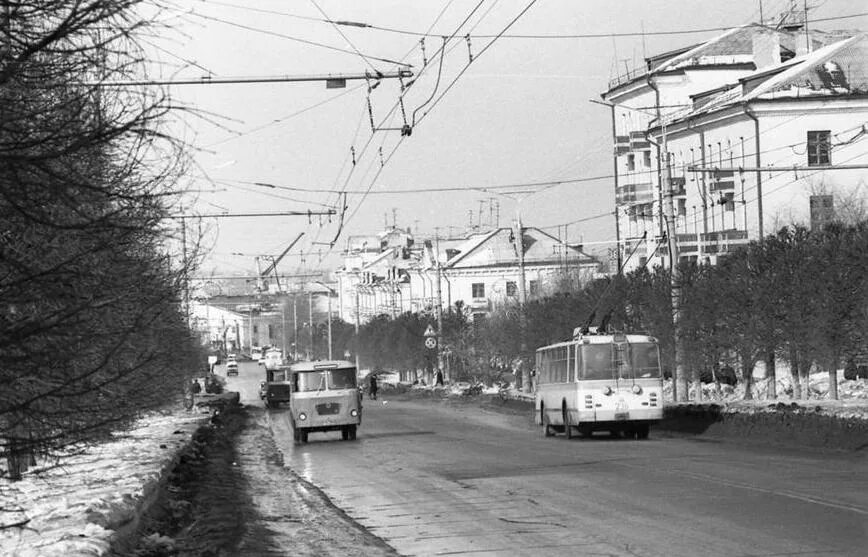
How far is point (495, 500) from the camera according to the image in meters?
19.4

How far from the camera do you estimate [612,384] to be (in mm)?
36594

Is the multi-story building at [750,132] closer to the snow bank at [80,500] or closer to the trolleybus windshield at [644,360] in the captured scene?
the trolleybus windshield at [644,360]

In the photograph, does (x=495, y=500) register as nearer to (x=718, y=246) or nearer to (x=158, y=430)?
(x=158, y=430)

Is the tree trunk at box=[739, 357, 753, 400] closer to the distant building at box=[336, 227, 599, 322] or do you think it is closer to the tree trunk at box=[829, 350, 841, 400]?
the tree trunk at box=[829, 350, 841, 400]

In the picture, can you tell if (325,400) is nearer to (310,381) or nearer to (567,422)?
(310,381)

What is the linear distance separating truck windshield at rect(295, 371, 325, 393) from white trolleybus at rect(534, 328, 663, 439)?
7.94 m

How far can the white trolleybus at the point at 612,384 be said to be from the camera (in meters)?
36.5

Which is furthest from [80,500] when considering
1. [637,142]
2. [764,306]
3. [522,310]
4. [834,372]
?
[637,142]

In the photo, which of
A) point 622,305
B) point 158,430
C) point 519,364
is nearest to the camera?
point 158,430

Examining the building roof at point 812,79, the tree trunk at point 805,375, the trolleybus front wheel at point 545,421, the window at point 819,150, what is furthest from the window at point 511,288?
the trolleybus front wheel at point 545,421

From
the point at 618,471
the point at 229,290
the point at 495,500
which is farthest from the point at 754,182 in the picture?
the point at 229,290

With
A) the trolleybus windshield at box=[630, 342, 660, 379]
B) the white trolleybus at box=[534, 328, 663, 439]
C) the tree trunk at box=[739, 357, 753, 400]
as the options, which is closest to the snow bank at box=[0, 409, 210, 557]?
the white trolleybus at box=[534, 328, 663, 439]

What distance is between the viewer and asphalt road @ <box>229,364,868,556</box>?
14117 mm

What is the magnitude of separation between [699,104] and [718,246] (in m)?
11.9
